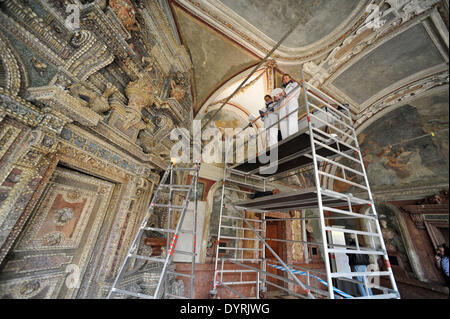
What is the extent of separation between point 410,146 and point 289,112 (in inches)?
68.8

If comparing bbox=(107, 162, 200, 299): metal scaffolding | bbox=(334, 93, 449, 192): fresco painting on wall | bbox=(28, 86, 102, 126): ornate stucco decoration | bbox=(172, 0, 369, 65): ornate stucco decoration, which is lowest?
bbox=(107, 162, 200, 299): metal scaffolding

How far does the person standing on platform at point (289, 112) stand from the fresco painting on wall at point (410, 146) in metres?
1.03

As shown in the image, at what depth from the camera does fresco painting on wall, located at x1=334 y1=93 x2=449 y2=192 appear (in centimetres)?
107

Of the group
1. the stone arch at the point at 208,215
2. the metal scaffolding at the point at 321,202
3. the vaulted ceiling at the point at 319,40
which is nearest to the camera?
the metal scaffolding at the point at 321,202

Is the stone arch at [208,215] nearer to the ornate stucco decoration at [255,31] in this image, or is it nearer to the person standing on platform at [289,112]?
the person standing on platform at [289,112]

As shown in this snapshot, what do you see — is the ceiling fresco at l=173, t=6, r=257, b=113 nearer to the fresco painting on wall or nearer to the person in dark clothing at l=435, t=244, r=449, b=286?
the fresco painting on wall

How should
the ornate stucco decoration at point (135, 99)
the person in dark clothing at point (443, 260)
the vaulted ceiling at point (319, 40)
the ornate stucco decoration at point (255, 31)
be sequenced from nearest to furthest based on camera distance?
1. the person in dark clothing at point (443, 260)
2. the ornate stucco decoration at point (135, 99)
3. the vaulted ceiling at point (319, 40)
4. the ornate stucco decoration at point (255, 31)

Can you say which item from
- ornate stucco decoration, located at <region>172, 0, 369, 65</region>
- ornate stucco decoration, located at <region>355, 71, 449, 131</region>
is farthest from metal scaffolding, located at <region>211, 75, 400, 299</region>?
ornate stucco decoration, located at <region>172, 0, 369, 65</region>

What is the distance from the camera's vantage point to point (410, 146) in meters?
1.43

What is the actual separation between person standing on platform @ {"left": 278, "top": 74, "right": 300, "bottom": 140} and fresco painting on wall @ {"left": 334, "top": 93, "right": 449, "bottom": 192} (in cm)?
103

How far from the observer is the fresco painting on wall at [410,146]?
3.50 ft

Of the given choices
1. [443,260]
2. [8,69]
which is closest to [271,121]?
[443,260]

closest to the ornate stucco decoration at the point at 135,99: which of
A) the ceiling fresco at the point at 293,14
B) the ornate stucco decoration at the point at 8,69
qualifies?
the ornate stucco decoration at the point at 8,69
